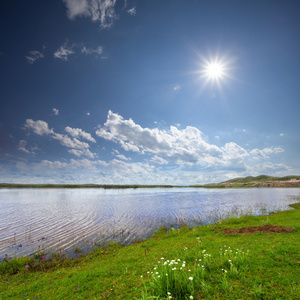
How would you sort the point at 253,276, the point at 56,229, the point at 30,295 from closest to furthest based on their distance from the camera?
1. the point at 253,276
2. the point at 30,295
3. the point at 56,229

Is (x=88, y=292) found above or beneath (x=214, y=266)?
beneath

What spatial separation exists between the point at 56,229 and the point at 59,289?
1701cm

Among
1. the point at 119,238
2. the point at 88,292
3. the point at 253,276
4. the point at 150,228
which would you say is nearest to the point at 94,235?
the point at 119,238

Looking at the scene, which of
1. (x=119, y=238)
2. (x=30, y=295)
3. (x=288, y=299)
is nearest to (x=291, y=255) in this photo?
(x=288, y=299)

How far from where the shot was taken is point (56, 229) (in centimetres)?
2256

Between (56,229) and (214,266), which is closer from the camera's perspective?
(214,266)

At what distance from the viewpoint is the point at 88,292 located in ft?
25.2

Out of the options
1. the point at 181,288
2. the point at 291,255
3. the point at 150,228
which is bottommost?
the point at 150,228

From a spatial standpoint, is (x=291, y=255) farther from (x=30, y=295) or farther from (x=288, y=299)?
(x=30, y=295)

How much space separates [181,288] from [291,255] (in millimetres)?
7441

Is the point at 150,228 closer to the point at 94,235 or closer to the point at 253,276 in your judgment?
the point at 94,235

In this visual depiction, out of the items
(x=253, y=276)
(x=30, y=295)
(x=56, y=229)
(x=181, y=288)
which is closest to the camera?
(x=181, y=288)

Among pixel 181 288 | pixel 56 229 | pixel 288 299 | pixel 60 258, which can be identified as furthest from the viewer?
pixel 56 229

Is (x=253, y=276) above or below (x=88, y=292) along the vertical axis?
above
